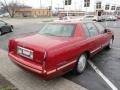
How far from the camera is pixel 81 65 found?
5469mm

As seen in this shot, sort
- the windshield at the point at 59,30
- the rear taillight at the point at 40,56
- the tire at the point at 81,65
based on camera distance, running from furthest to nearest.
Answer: the windshield at the point at 59,30 → the tire at the point at 81,65 → the rear taillight at the point at 40,56

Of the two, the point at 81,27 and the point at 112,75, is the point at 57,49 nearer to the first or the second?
the point at 81,27

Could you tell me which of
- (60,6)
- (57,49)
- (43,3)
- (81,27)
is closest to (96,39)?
(81,27)

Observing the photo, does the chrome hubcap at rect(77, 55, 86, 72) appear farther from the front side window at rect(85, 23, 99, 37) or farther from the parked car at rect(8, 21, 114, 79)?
the front side window at rect(85, 23, 99, 37)

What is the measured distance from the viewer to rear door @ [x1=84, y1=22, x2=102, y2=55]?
5.80 metres

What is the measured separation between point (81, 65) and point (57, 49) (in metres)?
1.39

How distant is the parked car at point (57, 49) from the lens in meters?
4.23


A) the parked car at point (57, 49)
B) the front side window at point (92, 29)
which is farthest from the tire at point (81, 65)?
the front side window at point (92, 29)

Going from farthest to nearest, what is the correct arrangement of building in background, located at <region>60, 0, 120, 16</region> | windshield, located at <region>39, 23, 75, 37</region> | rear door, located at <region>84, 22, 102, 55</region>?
building in background, located at <region>60, 0, 120, 16</region> < rear door, located at <region>84, 22, 102, 55</region> < windshield, located at <region>39, 23, 75, 37</region>

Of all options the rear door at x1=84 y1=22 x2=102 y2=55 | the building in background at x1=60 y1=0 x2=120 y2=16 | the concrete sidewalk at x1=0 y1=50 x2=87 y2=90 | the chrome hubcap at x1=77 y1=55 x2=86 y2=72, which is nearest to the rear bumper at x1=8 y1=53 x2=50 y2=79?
the concrete sidewalk at x1=0 y1=50 x2=87 y2=90

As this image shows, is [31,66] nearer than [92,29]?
Yes

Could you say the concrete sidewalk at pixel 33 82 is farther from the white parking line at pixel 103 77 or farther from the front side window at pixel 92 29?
the front side window at pixel 92 29

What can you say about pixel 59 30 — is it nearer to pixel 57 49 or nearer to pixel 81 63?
pixel 81 63

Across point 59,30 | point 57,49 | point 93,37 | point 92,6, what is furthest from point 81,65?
point 92,6
